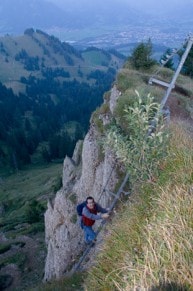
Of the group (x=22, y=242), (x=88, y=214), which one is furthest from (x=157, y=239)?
(x=22, y=242)

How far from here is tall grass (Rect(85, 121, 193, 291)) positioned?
570cm

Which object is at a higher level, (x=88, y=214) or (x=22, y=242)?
(x=88, y=214)

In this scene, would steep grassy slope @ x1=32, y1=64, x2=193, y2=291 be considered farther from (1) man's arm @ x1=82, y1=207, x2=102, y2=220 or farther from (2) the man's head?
(1) man's arm @ x1=82, y1=207, x2=102, y2=220

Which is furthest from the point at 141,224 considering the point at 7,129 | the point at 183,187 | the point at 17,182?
the point at 7,129

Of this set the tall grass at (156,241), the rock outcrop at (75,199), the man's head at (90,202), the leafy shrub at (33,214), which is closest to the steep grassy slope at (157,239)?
the tall grass at (156,241)

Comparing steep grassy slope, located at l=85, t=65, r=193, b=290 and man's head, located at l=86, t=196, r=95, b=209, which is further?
man's head, located at l=86, t=196, r=95, b=209

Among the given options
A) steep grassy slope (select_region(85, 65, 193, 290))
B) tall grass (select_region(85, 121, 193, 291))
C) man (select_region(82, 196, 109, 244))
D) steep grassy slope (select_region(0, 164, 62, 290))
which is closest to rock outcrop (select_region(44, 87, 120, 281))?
man (select_region(82, 196, 109, 244))

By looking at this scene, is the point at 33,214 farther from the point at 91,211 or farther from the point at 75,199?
the point at 91,211

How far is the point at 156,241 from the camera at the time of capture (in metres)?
6.25

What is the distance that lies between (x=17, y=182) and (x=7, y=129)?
79709mm

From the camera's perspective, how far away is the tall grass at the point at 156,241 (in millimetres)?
5695

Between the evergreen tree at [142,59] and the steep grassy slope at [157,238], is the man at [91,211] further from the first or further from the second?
the evergreen tree at [142,59]

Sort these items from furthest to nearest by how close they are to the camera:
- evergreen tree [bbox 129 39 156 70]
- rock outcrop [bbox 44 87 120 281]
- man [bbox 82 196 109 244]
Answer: evergreen tree [bbox 129 39 156 70] < rock outcrop [bbox 44 87 120 281] < man [bbox 82 196 109 244]

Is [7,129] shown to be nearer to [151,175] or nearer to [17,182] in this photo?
[17,182]
